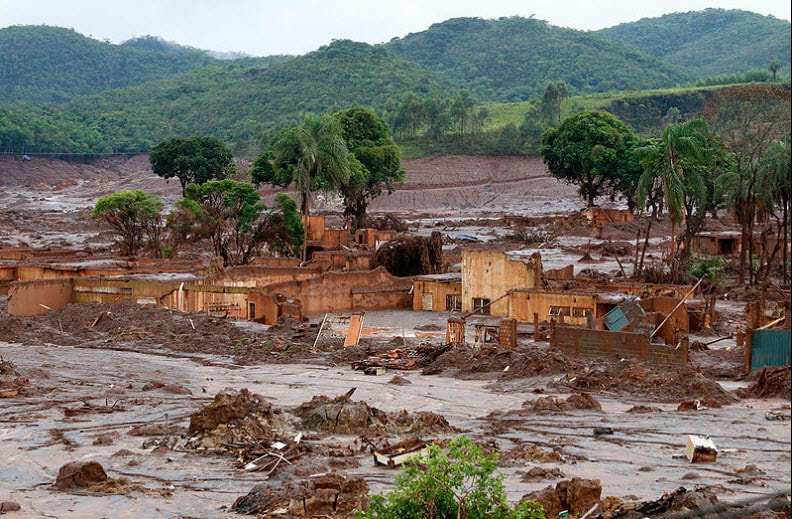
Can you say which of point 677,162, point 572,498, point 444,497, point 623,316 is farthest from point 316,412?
point 677,162

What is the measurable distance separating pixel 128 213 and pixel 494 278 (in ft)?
80.7

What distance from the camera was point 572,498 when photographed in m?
13.3

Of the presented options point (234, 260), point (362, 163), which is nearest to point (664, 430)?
point (234, 260)

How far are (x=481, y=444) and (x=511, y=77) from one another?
18689 cm

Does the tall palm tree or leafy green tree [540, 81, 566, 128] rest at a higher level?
leafy green tree [540, 81, 566, 128]

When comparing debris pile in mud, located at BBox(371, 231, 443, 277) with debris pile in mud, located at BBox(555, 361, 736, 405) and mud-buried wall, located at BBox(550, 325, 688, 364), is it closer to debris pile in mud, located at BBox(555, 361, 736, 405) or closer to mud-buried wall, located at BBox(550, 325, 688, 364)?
mud-buried wall, located at BBox(550, 325, 688, 364)

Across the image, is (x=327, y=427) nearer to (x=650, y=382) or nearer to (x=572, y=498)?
(x=572, y=498)

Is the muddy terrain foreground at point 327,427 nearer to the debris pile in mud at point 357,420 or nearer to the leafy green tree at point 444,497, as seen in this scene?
the debris pile in mud at point 357,420

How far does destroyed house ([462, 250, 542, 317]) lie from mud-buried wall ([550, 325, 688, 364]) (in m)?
8.65

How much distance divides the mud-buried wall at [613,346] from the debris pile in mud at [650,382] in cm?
65

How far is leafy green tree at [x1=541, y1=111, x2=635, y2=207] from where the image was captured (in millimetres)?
76688

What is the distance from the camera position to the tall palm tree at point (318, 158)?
57625 mm

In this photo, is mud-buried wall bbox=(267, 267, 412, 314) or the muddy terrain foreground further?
mud-buried wall bbox=(267, 267, 412, 314)

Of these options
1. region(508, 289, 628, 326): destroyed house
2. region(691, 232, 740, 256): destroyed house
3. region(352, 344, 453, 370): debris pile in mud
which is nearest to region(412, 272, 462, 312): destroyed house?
region(508, 289, 628, 326): destroyed house
